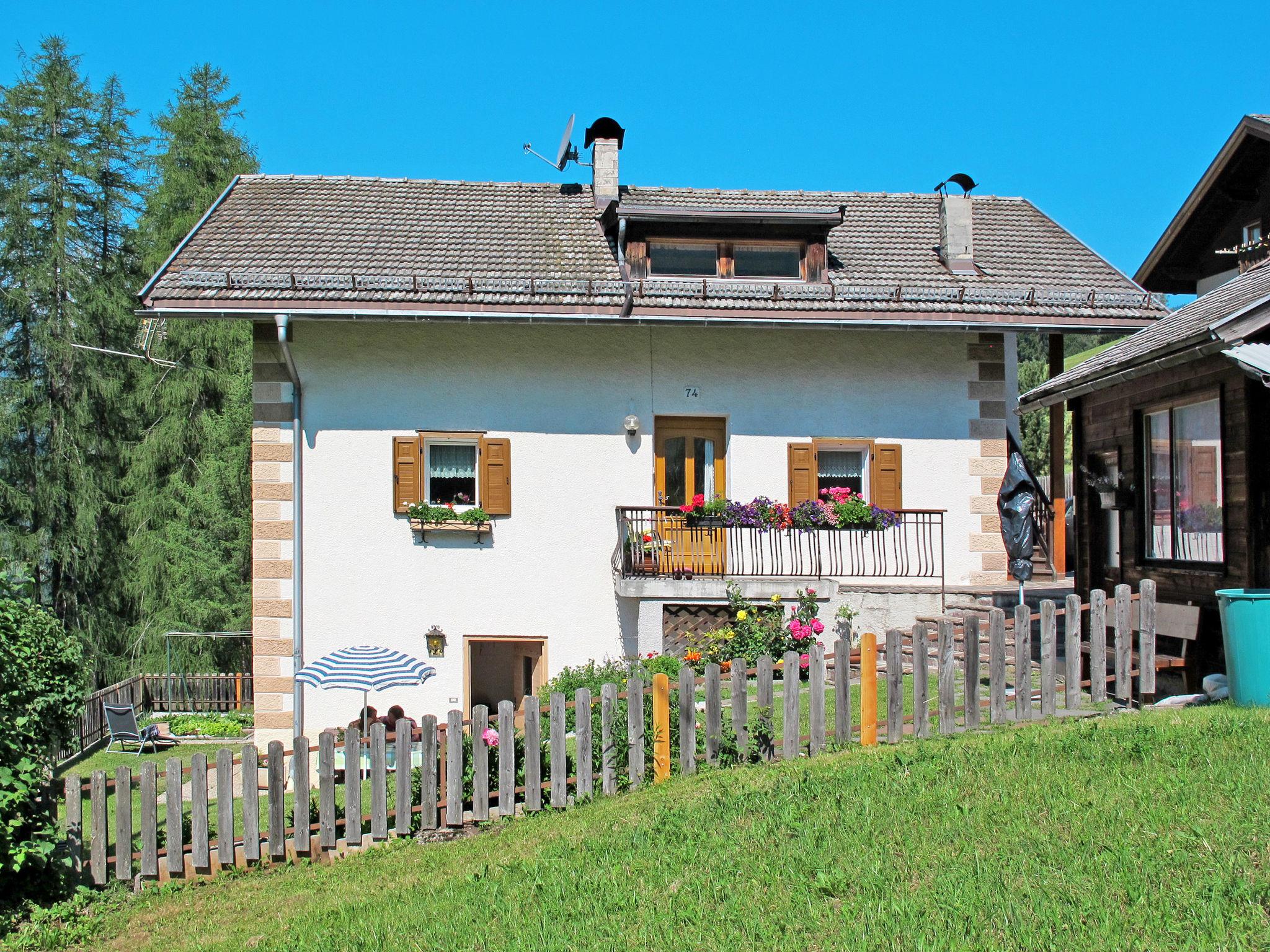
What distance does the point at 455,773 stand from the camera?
7.39m

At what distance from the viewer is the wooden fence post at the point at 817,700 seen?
7.53 m

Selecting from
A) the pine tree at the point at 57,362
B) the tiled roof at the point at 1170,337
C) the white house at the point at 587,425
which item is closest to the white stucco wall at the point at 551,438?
the white house at the point at 587,425

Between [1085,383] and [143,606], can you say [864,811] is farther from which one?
[143,606]

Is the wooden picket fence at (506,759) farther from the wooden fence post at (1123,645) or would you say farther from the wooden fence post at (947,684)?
the wooden fence post at (1123,645)

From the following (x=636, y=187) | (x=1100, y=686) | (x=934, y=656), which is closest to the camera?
(x=1100, y=686)

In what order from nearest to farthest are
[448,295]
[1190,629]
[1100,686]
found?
[1100,686] → [1190,629] → [448,295]

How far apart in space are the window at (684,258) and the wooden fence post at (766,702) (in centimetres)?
841

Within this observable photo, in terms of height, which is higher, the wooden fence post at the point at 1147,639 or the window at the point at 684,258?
the window at the point at 684,258

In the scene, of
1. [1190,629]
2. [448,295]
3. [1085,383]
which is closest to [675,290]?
[448,295]

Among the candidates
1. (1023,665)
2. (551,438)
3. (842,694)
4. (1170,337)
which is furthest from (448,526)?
(1170,337)

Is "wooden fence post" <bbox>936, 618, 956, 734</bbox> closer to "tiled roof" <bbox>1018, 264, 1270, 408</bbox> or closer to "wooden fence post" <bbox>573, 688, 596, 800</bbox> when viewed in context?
"wooden fence post" <bbox>573, 688, 596, 800</bbox>

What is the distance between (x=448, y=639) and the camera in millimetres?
13797

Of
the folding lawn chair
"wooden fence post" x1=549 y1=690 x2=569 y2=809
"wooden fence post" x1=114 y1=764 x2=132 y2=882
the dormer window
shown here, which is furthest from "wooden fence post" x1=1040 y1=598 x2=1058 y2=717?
the folding lawn chair

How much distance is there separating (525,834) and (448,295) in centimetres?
803
